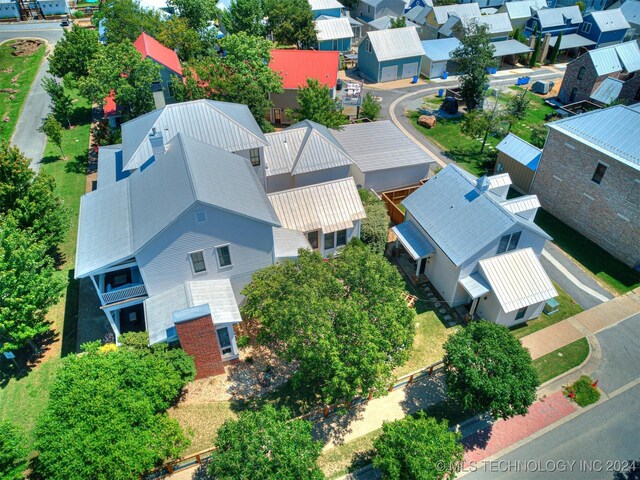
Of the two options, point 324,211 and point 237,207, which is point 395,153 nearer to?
point 324,211

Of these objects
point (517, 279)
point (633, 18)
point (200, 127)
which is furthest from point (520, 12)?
point (200, 127)

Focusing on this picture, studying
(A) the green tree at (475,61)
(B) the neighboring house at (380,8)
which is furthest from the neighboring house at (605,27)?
(A) the green tree at (475,61)

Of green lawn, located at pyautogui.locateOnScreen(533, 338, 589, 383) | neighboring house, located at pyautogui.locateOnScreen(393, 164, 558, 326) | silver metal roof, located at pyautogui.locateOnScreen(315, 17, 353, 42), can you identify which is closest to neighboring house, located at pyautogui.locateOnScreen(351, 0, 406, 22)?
silver metal roof, located at pyautogui.locateOnScreen(315, 17, 353, 42)

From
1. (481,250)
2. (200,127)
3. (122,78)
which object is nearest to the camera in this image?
(481,250)

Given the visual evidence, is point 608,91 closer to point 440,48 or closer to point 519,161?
point 519,161

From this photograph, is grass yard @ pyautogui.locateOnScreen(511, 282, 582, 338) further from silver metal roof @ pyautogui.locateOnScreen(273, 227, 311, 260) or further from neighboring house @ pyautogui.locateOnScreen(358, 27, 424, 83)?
neighboring house @ pyautogui.locateOnScreen(358, 27, 424, 83)

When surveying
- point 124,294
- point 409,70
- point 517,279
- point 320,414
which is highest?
point 409,70

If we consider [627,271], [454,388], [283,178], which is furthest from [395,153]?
[454,388]
